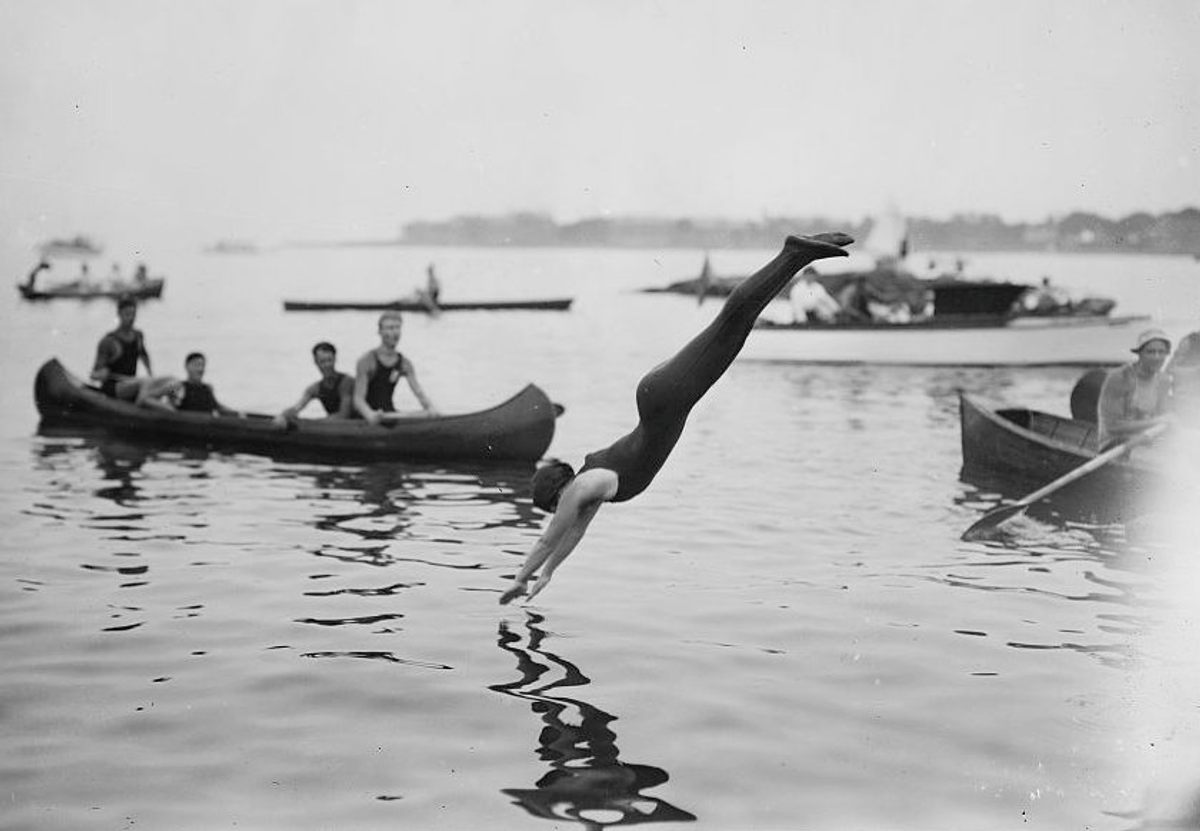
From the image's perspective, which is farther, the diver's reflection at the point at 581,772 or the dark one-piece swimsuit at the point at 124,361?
the dark one-piece swimsuit at the point at 124,361

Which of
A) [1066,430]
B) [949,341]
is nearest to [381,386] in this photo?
[1066,430]

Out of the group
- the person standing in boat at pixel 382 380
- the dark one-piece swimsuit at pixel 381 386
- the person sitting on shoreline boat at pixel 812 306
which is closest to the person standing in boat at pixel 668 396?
the person standing in boat at pixel 382 380

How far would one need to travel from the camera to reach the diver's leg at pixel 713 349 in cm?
608

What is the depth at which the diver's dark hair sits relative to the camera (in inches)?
265

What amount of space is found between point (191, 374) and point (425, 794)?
1062cm

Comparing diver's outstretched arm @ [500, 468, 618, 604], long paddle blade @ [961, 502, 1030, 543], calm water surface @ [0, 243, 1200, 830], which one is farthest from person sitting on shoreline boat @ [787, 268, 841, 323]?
diver's outstretched arm @ [500, 468, 618, 604]

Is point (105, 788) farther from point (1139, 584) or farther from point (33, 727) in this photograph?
point (1139, 584)

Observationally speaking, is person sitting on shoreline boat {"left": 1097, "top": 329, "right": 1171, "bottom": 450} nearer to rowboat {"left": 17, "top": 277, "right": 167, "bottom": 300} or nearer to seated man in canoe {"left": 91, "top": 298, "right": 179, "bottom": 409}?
seated man in canoe {"left": 91, "top": 298, "right": 179, "bottom": 409}

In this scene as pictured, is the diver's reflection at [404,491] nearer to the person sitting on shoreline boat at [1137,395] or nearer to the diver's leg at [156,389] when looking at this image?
the diver's leg at [156,389]

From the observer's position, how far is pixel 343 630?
6.83 m

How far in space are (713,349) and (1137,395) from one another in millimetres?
5433

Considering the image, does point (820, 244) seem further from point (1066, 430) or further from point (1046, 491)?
point (1066, 430)

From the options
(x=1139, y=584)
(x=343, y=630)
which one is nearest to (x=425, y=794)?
(x=343, y=630)

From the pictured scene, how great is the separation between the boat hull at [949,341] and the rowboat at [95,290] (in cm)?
2439
